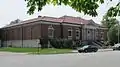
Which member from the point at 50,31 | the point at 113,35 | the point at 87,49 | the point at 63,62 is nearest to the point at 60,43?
the point at 50,31

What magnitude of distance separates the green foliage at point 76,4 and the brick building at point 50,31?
5207 cm

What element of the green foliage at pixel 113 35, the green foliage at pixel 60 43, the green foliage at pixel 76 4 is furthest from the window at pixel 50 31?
the green foliage at pixel 76 4

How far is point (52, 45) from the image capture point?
59.1 m

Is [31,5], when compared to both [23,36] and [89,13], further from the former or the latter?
[23,36]

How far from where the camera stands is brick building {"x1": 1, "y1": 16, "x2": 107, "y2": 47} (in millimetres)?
59797

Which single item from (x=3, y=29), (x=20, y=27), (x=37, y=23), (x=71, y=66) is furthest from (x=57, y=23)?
(x=71, y=66)

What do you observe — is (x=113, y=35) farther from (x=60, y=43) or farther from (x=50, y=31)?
(x=50, y=31)

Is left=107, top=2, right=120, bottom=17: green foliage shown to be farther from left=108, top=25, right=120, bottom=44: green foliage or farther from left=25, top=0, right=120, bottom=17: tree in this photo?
left=108, top=25, right=120, bottom=44: green foliage

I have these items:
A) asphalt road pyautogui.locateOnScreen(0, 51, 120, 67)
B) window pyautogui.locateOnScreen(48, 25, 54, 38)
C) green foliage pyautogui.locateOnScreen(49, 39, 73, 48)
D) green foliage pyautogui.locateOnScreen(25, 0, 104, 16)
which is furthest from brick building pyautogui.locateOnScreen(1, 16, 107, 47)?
green foliage pyautogui.locateOnScreen(25, 0, 104, 16)

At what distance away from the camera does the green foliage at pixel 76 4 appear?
4.92 m

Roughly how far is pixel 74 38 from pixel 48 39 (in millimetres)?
8091

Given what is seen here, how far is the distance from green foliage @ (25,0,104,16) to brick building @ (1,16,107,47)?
52.1 m

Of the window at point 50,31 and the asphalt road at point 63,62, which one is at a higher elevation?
the window at point 50,31

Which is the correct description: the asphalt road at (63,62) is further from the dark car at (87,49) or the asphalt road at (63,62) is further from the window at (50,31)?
the window at (50,31)
